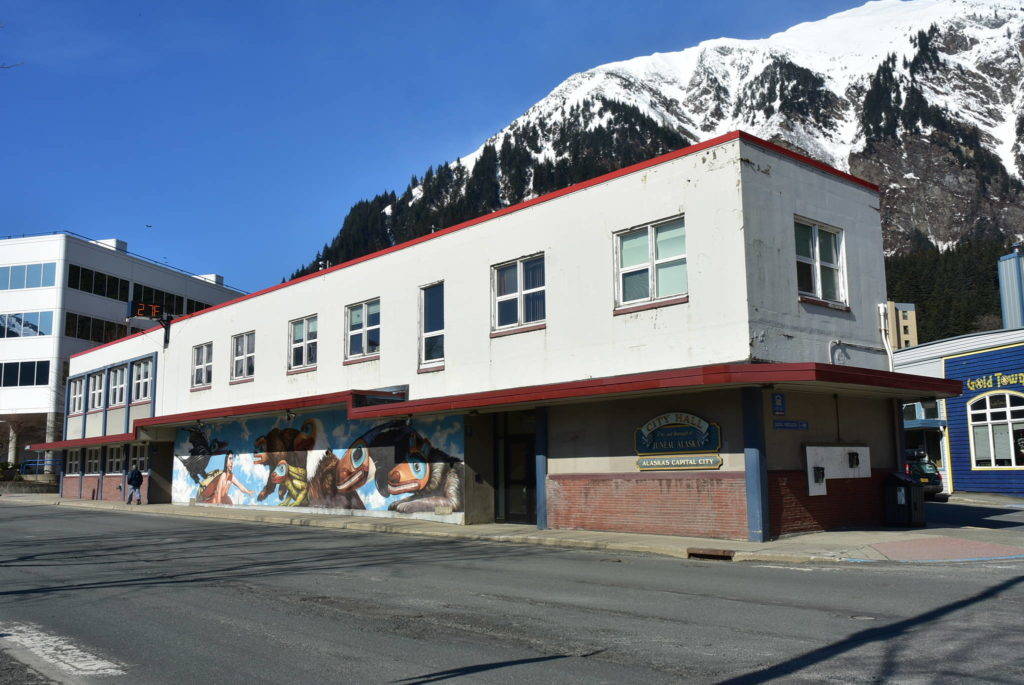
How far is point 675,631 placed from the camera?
771 centimetres

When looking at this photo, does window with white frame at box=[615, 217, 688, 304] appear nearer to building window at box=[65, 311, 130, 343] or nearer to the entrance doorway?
the entrance doorway

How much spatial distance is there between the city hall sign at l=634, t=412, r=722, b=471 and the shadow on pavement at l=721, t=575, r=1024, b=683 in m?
6.52

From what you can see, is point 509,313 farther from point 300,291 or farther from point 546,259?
point 300,291

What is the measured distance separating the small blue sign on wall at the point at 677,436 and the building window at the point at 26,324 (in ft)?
191

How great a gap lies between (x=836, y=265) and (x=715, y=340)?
4005 mm

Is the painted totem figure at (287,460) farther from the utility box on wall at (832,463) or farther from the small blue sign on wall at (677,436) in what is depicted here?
the utility box on wall at (832,463)

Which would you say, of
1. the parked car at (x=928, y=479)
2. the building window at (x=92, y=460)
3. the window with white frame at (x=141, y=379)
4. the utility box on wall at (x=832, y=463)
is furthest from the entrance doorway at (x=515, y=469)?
the building window at (x=92, y=460)

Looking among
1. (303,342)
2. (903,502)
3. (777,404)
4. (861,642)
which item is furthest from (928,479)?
(861,642)

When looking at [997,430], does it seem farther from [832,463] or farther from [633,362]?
[633,362]

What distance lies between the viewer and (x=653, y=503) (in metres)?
16.8

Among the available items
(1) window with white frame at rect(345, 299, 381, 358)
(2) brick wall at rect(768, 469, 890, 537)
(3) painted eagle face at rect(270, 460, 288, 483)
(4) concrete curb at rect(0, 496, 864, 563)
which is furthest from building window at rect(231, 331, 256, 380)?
(2) brick wall at rect(768, 469, 890, 537)

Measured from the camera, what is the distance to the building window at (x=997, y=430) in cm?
3000

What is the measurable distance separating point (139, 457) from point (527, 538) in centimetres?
2516

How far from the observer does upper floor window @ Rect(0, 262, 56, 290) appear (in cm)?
6309
